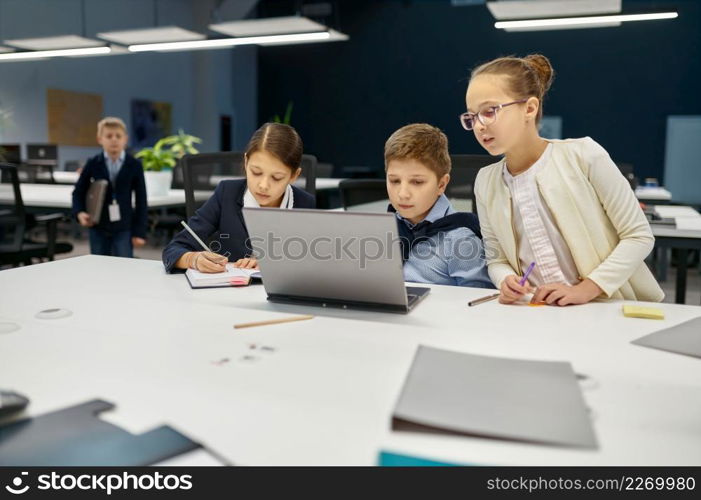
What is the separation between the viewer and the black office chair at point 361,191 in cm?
215

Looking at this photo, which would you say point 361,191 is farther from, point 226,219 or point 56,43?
point 56,43

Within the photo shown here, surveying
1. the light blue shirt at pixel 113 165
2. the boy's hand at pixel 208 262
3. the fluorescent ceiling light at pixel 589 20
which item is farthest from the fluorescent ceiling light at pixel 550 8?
the boy's hand at pixel 208 262

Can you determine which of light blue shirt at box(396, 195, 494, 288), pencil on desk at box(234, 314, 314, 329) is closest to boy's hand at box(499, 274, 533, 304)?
light blue shirt at box(396, 195, 494, 288)

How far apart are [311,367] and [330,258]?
301 mm

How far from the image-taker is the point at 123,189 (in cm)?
329

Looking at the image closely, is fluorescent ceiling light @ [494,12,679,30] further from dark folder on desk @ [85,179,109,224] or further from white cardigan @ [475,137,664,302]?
white cardigan @ [475,137,664,302]

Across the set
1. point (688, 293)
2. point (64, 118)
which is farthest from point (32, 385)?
point (64, 118)

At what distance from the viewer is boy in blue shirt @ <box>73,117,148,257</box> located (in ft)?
10.7

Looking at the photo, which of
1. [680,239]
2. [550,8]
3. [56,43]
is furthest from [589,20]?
[56,43]

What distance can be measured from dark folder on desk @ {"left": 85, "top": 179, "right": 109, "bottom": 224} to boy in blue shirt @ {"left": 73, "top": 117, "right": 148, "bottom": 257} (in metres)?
0.07

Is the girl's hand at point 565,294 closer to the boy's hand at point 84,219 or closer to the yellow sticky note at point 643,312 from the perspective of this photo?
the yellow sticky note at point 643,312

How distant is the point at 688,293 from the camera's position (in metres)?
4.07

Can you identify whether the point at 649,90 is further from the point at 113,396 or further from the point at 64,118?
the point at 113,396

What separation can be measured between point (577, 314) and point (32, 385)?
2.98 feet
